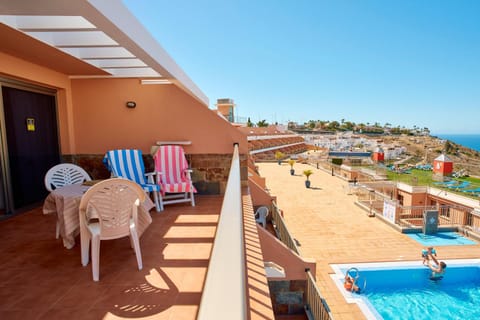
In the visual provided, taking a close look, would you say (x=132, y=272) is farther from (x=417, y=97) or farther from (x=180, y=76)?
(x=417, y=97)

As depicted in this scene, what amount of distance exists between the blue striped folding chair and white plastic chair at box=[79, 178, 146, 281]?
5.20 ft

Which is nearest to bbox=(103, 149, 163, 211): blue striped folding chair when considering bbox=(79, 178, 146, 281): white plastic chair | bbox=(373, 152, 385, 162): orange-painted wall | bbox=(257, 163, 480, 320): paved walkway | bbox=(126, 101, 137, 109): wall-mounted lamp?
bbox=(126, 101, 137, 109): wall-mounted lamp

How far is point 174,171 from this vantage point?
4367 millimetres

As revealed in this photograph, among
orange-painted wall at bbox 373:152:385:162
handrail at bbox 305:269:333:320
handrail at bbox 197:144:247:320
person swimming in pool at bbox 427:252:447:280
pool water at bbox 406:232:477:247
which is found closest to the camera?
handrail at bbox 197:144:247:320

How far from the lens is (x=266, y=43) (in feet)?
61.5

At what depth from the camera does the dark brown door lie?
3.82 meters

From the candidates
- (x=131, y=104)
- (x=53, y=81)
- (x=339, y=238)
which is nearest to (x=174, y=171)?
(x=131, y=104)

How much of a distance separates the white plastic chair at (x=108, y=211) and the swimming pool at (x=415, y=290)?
5.83m

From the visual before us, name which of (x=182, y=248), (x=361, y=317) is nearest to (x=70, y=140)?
(x=182, y=248)

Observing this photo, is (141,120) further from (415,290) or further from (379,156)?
(379,156)

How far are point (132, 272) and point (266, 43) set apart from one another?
19053mm

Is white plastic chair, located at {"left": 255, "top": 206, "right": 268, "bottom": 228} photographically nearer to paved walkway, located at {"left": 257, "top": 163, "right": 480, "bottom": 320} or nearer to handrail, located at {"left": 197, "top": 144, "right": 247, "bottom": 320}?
paved walkway, located at {"left": 257, "top": 163, "right": 480, "bottom": 320}

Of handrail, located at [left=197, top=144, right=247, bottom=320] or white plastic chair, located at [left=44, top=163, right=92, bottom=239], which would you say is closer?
handrail, located at [left=197, top=144, right=247, bottom=320]

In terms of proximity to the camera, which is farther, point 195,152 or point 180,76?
point 195,152
